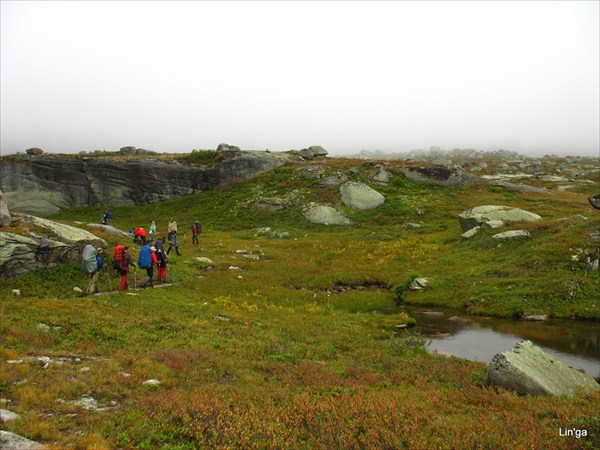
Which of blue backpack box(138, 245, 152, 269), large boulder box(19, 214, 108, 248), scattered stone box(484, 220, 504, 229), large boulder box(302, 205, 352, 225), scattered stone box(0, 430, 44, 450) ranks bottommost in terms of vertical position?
large boulder box(302, 205, 352, 225)

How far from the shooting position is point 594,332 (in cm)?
2177

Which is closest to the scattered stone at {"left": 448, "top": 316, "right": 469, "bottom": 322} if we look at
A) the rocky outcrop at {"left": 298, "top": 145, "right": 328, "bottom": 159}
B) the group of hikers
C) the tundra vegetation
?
the tundra vegetation

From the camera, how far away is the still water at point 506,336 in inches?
741

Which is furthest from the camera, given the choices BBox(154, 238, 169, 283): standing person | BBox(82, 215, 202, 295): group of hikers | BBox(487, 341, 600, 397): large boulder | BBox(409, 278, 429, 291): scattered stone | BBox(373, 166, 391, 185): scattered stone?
BBox(373, 166, 391, 185): scattered stone

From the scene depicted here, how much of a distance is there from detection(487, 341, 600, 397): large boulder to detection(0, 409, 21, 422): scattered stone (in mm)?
13681

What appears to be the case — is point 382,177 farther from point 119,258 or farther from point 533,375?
point 533,375

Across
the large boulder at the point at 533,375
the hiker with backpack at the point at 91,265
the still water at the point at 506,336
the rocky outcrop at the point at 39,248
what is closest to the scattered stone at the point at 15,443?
the large boulder at the point at 533,375

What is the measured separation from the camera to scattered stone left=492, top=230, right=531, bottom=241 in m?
36.0

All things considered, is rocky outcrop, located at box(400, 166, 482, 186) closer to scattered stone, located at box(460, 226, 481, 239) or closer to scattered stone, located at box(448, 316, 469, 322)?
scattered stone, located at box(460, 226, 481, 239)

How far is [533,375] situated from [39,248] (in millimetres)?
27771

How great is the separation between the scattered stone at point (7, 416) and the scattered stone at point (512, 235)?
37815 mm

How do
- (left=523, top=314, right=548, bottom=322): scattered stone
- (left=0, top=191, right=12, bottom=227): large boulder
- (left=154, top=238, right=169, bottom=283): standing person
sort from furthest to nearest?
(left=154, top=238, right=169, bottom=283): standing person → (left=0, top=191, right=12, bottom=227): large boulder → (left=523, top=314, right=548, bottom=322): scattered stone

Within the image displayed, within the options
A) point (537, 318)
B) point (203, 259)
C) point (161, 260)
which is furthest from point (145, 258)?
point (537, 318)

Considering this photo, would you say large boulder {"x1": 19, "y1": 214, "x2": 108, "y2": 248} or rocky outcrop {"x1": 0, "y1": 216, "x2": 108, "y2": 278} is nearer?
rocky outcrop {"x1": 0, "y1": 216, "x2": 108, "y2": 278}
